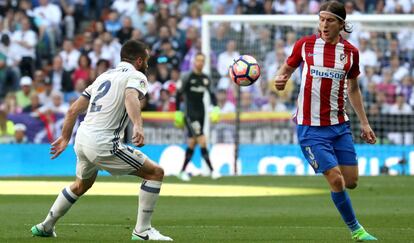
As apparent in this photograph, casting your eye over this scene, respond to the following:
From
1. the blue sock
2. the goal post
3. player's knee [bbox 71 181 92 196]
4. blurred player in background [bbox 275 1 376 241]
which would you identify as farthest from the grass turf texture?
the goal post

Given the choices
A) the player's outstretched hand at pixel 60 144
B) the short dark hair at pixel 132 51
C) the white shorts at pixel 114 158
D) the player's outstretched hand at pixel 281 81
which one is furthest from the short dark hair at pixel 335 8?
the player's outstretched hand at pixel 60 144

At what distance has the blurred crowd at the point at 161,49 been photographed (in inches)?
1087

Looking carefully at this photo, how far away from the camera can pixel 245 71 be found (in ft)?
41.5

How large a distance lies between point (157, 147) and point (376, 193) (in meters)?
7.98

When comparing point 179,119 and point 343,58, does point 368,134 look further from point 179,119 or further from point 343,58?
point 179,119

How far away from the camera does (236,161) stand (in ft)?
85.0

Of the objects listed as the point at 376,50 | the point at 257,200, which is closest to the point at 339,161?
the point at 257,200

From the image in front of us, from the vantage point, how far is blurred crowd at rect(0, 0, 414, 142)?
90.6 ft

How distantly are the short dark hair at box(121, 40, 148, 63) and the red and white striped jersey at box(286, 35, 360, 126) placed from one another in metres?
1.59

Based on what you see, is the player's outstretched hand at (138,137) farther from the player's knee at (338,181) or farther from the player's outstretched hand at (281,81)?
the player's knee at (338,181)

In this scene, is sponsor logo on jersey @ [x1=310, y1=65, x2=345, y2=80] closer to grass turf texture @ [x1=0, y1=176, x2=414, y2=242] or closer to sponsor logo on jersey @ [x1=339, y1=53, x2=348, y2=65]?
sponsor logo on jersey @ [x1=339, y1=53, x2=348, y2=65]

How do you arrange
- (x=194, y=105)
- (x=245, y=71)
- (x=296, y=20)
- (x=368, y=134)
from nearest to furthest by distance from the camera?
1. (x=368, y=134)
2. (x=245, y=71)
3. (x=194, y=105)
4. (x=296, y=20)

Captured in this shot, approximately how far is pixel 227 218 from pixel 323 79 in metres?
3.35

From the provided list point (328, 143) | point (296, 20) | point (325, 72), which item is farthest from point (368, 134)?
point (296, 20)
